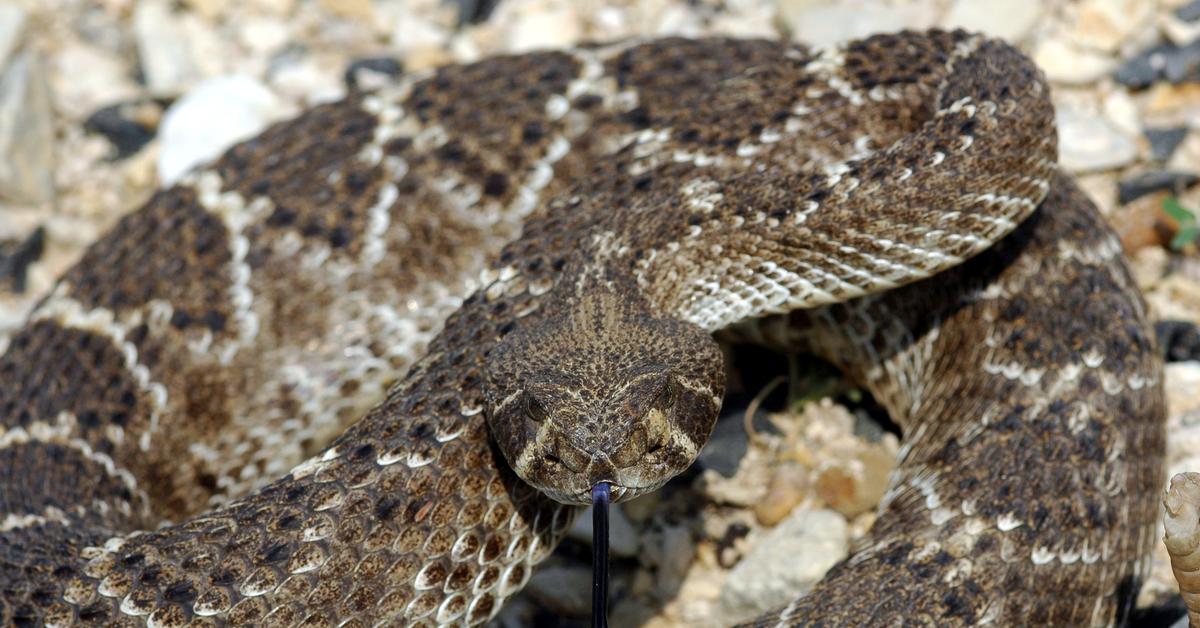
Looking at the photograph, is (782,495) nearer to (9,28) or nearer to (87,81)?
(87,81)

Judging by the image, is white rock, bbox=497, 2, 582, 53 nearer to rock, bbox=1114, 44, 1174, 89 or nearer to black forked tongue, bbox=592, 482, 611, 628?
rock, bbox=1114, 44, 1174, 89

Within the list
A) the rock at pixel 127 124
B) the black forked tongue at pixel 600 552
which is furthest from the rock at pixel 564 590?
the rock at pixel 127 124

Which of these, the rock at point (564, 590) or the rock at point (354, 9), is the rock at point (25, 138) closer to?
the rock at point (354, 9)

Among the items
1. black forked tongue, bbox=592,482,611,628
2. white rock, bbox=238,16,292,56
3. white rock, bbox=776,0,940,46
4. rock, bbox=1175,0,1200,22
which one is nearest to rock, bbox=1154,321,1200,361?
rock, bbox=1175,0,1200,22

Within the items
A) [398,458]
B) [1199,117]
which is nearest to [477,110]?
[398,458]

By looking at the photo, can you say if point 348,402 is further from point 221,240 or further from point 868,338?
point 868,338

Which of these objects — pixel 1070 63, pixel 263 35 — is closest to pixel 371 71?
pixel 263 35

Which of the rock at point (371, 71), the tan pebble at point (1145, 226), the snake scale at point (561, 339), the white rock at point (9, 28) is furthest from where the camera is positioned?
the white rock at point (9, 28)
